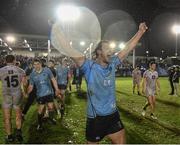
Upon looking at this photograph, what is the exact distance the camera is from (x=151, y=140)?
10234 millimetres

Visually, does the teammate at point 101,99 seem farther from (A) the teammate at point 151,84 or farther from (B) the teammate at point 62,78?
(B) the teammate at point 62,78

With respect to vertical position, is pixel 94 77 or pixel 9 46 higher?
pixel 9 46

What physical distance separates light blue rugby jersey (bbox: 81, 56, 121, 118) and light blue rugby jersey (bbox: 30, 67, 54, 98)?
532cm

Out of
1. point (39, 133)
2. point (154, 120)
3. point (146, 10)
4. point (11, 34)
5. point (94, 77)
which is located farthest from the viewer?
point (146, 10)

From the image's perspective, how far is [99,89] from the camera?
564cm

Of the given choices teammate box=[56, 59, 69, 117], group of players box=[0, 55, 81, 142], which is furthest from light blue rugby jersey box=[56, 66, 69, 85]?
group of players box=[0, 55, 81, 142]

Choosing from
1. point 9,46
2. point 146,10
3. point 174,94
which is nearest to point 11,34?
point 9,46

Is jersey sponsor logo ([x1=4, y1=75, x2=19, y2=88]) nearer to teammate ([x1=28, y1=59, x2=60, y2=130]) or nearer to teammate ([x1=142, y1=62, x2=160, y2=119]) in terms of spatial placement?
teammate ([x1=28, y1=59, x2=60, y2=130])

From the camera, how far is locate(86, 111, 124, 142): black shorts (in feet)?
18.4

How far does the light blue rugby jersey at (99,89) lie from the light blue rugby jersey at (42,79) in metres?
5.32

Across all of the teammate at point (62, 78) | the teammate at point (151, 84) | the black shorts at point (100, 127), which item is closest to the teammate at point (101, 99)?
the black shorts at point (100, 127)

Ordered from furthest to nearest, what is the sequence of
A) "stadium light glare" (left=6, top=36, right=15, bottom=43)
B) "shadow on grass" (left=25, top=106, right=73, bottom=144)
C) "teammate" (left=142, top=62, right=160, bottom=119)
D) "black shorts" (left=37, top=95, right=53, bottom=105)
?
"stadium light glare" (left=6, top=36, right=15, bottom=43) → "teammate" (left=142, top=62, right=160, bottom=119) → "black shorts" (left=37, top=95, right=53, bottom=105) → "shadow on grass" (left=25, top=106, right=73, bottom=144)

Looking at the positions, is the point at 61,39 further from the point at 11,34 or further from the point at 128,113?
the point at 11,34

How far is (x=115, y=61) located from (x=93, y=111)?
881 millimetres
